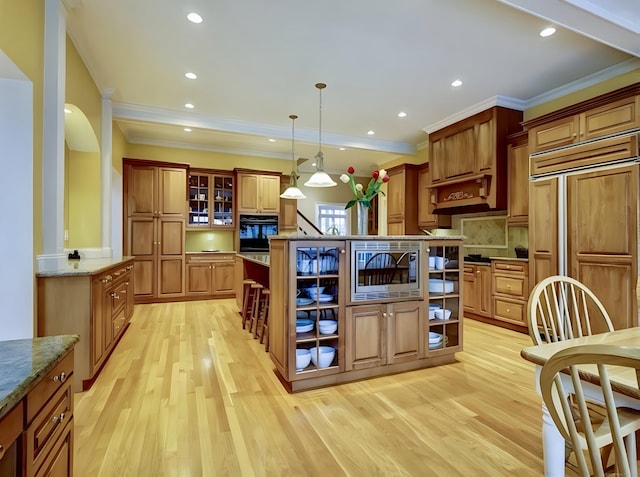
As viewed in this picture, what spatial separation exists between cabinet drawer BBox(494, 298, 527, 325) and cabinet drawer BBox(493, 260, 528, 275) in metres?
0.39

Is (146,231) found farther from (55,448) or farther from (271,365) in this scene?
(55,448)

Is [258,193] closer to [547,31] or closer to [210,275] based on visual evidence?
[210,275]

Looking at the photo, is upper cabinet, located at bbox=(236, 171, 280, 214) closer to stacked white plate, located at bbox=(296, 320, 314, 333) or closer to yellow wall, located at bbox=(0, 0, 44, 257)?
yellow wall, located at bbox=(0, 0, 44, 257)

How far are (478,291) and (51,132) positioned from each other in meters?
5.00

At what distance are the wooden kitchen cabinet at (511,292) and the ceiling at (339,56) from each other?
7.28 ft

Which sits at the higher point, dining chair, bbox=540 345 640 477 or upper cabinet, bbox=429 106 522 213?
upper cabinet, bbox=429 106 522 213

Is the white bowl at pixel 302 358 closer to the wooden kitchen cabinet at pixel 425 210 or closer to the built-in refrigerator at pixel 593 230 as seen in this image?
the built-in refrigerator at pixel 593 230

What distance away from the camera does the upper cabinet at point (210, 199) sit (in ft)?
20.4

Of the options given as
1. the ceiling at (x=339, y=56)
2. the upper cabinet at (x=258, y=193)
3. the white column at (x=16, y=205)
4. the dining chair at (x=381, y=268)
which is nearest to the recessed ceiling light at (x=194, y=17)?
the ceiling at (x=339, y=56)

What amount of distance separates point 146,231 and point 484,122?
5653 mm

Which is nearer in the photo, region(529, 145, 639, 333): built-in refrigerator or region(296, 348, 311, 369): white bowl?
region(296, 348, 311, 369): white bowl

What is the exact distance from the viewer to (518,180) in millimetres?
4234

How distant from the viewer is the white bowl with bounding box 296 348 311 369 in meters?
2.50

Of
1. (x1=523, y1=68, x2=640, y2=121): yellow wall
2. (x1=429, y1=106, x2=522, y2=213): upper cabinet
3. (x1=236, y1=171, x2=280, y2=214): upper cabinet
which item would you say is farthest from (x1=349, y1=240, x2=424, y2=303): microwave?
(x1=236, y1=171, x2=280, y2=214): upper cabinet
